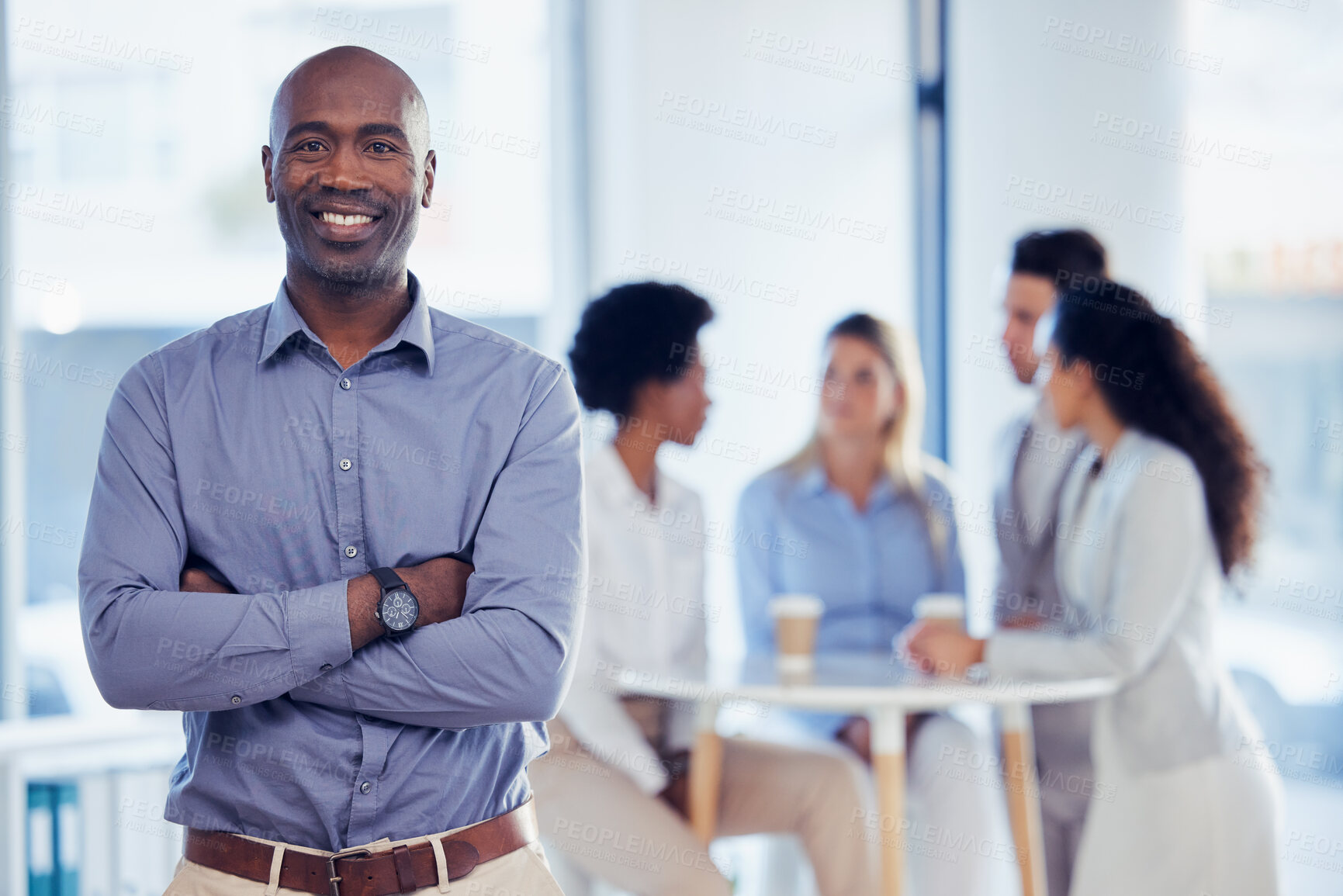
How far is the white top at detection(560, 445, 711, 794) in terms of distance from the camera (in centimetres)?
246

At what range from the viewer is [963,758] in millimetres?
2781

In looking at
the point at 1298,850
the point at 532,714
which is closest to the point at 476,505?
the point at 532,714

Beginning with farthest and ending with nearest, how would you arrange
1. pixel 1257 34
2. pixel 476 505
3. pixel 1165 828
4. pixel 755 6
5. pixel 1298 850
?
pixel 755 6 < pixel 1257 34 < pixel 1298 850 < pixel 1165 828 < pixel 476 505

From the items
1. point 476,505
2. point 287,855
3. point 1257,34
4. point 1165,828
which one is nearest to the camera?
point 287,855

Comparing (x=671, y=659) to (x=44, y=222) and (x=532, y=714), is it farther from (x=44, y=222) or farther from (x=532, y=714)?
(x=44, y=222)

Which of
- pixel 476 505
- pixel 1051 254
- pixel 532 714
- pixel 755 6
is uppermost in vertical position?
pixel 755 6

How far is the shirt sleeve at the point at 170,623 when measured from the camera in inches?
50.4

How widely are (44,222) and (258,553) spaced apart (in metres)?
2.28
